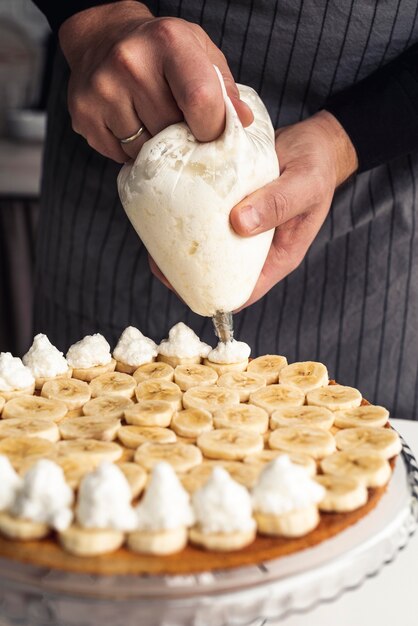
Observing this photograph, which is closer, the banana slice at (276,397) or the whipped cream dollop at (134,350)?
the banana slice at (276,397)

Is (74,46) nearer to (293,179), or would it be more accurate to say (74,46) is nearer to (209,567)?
(293,179)

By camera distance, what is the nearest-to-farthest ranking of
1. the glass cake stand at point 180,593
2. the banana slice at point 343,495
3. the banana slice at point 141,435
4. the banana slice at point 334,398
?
the glass cake stand at point 180,593, the banana slice at point 343,495, the banana slice at point 141,435, the banana slice at point 334,398

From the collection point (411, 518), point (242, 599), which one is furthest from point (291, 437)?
point (242, 599)

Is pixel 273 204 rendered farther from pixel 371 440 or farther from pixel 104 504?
pixel 104 504

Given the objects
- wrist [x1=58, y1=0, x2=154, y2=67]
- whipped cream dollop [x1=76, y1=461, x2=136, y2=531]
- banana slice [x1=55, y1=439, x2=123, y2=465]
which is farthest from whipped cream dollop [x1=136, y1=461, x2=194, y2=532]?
wrist [x1=58, y1=0, x2=154, y2=67]

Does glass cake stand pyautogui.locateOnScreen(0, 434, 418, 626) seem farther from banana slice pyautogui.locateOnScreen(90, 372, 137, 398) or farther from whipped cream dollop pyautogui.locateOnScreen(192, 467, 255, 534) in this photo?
banana slice pyautogui.locateOnScreen(90, 372, 137, 398)

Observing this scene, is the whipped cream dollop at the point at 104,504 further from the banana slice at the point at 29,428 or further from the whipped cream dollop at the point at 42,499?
the banana slice at the point at 29,428

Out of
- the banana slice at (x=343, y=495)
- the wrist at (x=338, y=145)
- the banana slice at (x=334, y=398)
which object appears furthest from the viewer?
the wrist at (x=338, y=145)

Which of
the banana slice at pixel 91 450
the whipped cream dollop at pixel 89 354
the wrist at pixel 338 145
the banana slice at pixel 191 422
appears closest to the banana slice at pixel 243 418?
the banana slice at pixel 191 422
